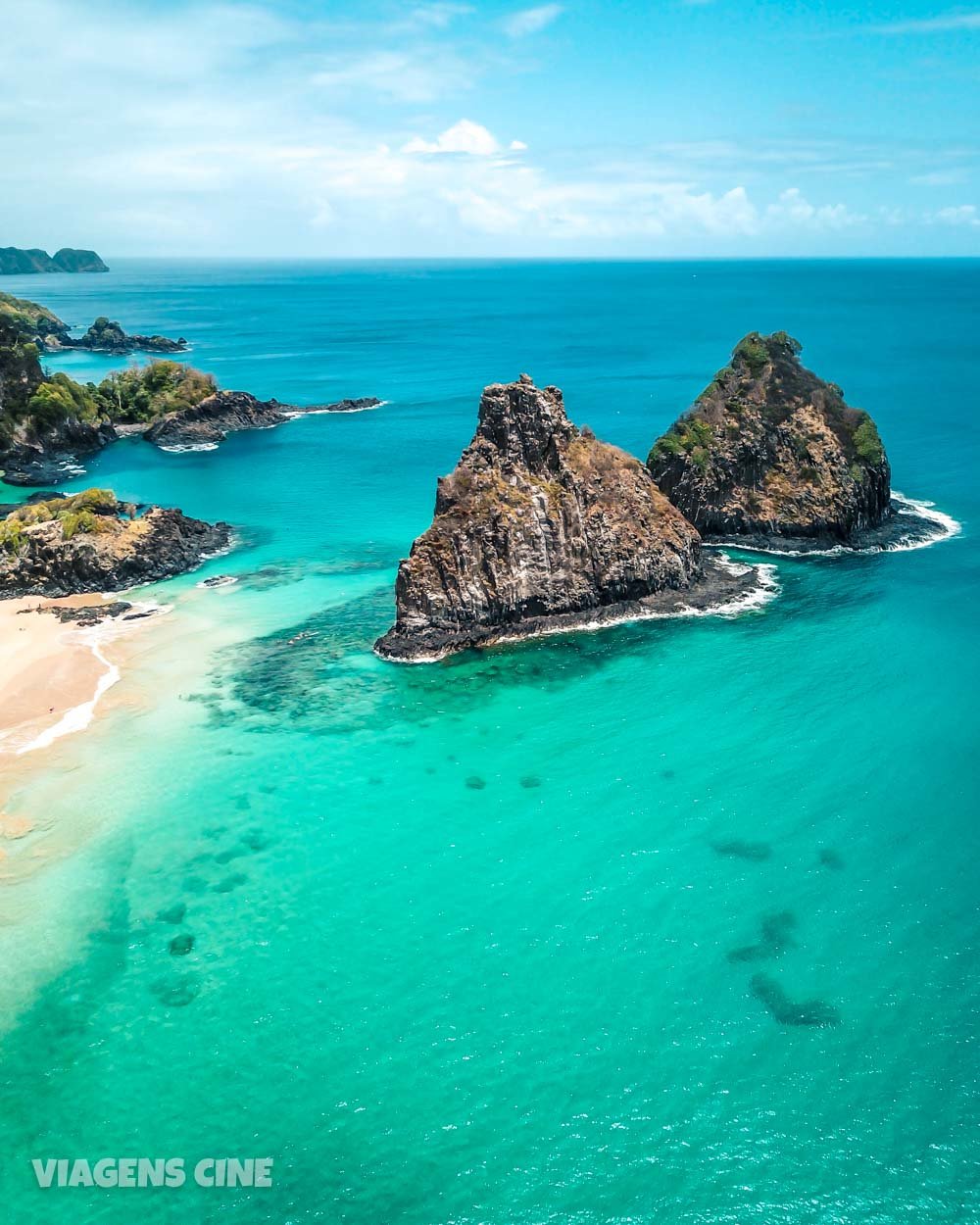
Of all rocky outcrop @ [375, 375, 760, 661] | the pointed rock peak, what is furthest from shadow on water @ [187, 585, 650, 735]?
the pointed rock peak

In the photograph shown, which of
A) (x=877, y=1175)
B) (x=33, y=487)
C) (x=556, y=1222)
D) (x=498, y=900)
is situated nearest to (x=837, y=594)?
(x=498, y=900)

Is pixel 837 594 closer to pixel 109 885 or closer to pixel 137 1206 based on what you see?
pixel 109 885

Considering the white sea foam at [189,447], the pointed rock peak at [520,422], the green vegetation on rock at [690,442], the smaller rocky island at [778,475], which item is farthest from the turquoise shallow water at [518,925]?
the white sea foam at [189,447]

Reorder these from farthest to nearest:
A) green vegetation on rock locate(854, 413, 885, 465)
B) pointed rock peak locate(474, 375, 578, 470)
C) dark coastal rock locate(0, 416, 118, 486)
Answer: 1. dark coastal rock locate(0, 416, 118, 486)
2. green vegetation on rock locate(854, 413, 885, 465)
3. pointed rock peak locate(474, 375, 578, 470)

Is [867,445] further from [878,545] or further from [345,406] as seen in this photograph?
[345,406]

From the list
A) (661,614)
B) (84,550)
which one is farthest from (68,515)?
(661,614)

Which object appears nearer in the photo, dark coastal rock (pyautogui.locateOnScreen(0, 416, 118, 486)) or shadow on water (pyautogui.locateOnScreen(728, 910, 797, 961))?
shadow on water (pyautogui.locateOnScreen(728, 910, 797, 961))

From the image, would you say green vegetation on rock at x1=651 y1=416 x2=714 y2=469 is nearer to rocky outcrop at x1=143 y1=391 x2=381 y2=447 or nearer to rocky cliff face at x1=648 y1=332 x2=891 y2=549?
rocky cliff face at x1=648 y1=332 x2=891 y2=549
